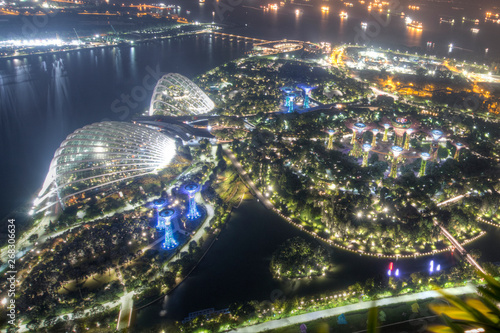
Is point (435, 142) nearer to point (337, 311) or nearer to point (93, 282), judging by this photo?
point (337, 311)

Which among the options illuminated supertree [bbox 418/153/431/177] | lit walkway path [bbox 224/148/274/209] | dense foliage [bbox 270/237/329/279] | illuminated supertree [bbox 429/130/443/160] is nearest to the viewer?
dense foliage [bbox 270/237/329/279]

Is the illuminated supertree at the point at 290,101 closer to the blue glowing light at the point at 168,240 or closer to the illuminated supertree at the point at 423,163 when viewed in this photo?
the illuminated supertree at the point at 423,163

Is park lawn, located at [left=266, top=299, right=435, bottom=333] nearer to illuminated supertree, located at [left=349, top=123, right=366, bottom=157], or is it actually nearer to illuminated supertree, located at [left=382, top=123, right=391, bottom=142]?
illuminated supertree, located at [left=349, top=123, right=366, bottom=157]

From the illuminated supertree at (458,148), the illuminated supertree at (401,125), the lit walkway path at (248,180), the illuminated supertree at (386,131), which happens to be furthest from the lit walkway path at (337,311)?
the illuminated supertree at (386,131)

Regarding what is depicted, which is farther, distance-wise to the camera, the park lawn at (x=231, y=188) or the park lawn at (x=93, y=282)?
the park lawn at (x=231, y=188)

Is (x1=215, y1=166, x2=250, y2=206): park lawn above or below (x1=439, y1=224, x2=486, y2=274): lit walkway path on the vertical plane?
above

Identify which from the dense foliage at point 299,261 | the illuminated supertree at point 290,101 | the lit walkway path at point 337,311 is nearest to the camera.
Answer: the lit walkway path at point 337,311

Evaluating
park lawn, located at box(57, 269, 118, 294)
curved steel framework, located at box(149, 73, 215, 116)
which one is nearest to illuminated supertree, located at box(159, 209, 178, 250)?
park lawn, located at box(57, 269, 118, 294)

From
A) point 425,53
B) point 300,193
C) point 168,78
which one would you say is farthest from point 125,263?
point 425,53
